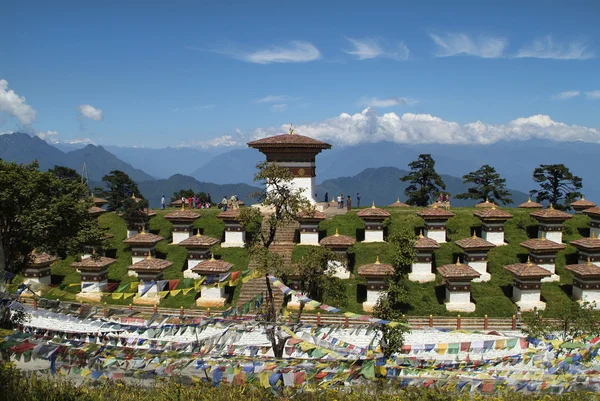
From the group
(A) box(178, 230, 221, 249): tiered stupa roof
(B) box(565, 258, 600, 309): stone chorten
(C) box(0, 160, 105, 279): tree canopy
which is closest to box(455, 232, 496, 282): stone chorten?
(B) box(565, 258, 600, 309): stone chorten

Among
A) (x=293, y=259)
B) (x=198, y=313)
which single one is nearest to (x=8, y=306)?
(x=198, y=313)

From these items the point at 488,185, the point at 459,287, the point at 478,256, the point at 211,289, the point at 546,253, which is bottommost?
the point at 211,289

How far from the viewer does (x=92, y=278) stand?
2620 centimetres

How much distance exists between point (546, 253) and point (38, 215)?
83.4 ft

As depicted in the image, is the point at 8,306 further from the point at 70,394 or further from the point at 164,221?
the point at 164,221

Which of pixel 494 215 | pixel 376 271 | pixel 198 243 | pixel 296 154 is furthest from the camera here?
pixel 296 154

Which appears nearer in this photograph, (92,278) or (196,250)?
(92,278)

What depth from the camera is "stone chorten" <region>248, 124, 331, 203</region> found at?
35344 mm

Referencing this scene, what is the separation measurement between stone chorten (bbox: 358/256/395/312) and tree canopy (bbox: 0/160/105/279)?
1273 centimetres

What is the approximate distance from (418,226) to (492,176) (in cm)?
1970

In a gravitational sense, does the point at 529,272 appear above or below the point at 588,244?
below

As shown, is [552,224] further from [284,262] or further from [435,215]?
[284,262]

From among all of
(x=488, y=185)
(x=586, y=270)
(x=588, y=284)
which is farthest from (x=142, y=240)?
(x=488, y=185)

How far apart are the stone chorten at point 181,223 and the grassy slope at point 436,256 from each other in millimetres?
823
